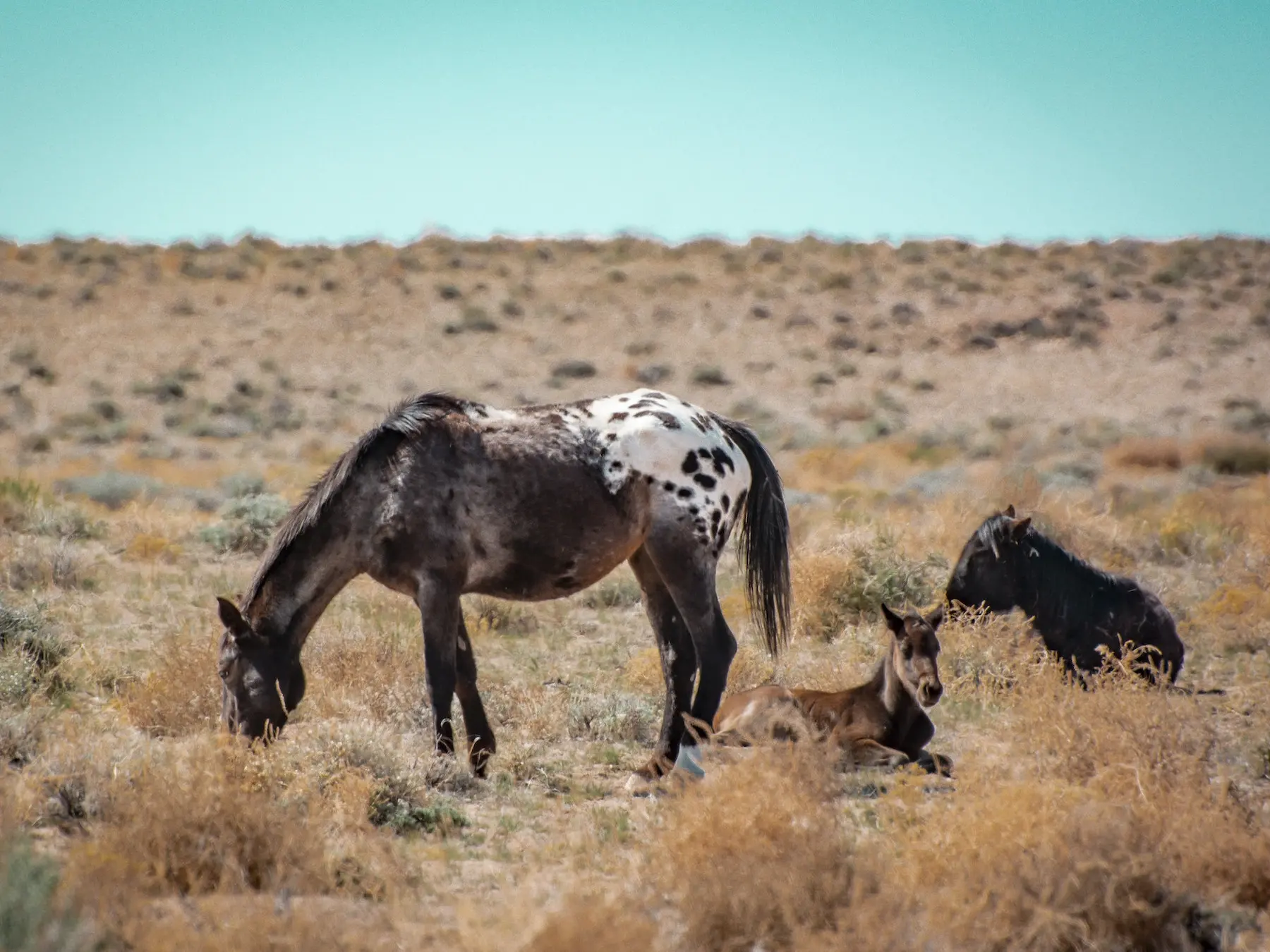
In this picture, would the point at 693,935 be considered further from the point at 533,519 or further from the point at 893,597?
the point at 893,597

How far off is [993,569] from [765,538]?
204 centimetres

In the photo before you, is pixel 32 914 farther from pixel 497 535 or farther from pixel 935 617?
pixel 935 617

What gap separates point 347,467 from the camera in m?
7.37

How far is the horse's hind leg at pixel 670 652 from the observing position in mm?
7625

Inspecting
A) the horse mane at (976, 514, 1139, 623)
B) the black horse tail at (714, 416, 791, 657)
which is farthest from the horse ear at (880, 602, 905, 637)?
the horse mane at (976, 514, 1139, 623)

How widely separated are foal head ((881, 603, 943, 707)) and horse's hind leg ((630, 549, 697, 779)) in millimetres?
1285

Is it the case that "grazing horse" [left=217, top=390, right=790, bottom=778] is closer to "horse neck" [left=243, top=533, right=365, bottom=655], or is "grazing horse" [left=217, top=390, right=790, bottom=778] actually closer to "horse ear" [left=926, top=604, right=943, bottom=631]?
"horse neck" [left=243, top=533, right=365, bottom=655]

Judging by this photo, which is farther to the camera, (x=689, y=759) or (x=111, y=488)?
(x=111, y=488)

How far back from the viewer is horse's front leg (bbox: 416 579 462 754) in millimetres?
7270

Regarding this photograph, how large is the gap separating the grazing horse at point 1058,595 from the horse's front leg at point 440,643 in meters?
3.87

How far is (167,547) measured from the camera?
47.4ft

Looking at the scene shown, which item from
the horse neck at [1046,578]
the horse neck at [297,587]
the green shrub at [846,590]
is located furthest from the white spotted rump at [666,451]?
the green shrub at [846,590]

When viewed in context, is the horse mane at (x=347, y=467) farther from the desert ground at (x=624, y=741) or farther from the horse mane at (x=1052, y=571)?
the horse mane at (x=1052, y=571)

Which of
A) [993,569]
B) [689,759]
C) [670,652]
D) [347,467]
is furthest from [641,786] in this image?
[993,569]
